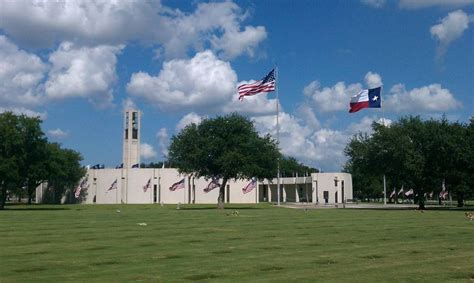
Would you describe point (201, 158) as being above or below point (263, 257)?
above

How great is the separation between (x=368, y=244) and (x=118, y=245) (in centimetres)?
911

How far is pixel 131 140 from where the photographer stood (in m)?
125

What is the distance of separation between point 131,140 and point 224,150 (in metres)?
55.0

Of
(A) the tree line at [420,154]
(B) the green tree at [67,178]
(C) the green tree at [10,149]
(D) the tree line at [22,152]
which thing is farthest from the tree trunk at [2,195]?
(A) the tree line at [420,154]

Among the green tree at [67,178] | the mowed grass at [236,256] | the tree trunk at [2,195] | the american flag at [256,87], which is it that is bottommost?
the mowed grass at [236,256]

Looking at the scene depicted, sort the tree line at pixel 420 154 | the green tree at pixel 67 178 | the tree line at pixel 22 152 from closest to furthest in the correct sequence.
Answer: the tree line at pixel 420 154, the tree line at pixel 22 152, the green tree at pixel 67 178

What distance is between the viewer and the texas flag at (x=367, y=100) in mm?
66750

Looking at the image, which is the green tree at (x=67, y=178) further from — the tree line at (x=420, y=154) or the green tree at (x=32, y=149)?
the tree line at (x=420, y=154)

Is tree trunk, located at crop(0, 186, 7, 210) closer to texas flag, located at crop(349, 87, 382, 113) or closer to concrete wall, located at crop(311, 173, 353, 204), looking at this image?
texas flag, located at crop(349, 87, 382, 113)

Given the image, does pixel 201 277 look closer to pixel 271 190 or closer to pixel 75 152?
pixel 75 152

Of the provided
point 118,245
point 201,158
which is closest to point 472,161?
point 201,158

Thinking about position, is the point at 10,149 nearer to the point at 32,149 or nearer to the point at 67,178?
the point at 32,149

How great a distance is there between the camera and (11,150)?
250 feet

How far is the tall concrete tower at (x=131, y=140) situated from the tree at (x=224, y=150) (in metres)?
48.9
